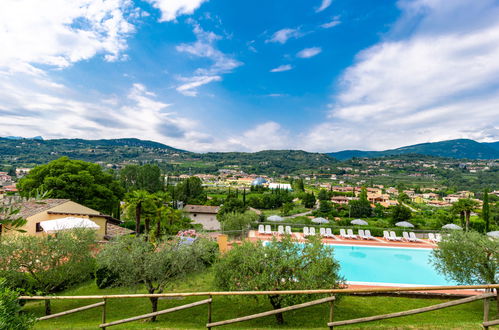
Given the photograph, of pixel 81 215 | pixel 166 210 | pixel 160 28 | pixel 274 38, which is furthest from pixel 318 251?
pixel 274 38

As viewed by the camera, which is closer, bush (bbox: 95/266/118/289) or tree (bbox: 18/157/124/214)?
bush (bbox: 95/266/118/289)

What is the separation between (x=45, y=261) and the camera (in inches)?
330

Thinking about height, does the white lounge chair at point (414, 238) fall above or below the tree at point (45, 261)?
below

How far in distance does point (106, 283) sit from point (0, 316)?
8714 mm

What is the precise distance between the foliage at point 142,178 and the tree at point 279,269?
4829 cm

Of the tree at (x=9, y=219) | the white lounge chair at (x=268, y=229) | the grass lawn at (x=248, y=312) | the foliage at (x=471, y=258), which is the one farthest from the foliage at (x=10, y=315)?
the white lounge chair at (x=268, y=229)

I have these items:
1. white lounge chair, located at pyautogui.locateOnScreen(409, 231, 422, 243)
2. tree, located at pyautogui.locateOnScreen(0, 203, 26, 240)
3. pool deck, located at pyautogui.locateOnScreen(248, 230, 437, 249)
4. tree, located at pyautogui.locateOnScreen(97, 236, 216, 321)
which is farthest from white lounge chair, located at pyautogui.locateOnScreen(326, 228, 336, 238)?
tree, located at pyautogui.locateOnScreen(0, 203, 26, 240)

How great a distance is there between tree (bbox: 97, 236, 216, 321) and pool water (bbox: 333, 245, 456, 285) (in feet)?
29.8

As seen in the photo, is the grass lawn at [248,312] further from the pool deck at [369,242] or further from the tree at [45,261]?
the pool deck at [369,242]

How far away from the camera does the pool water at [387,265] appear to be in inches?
575

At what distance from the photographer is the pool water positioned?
14602 millimetres

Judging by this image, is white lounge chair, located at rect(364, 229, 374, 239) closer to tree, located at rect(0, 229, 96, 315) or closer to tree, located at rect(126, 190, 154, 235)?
tree, located at rect(126, 190, 154, 235)

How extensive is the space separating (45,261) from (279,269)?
7.59 metres

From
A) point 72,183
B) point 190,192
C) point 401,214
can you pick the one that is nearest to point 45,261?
point 72,183
